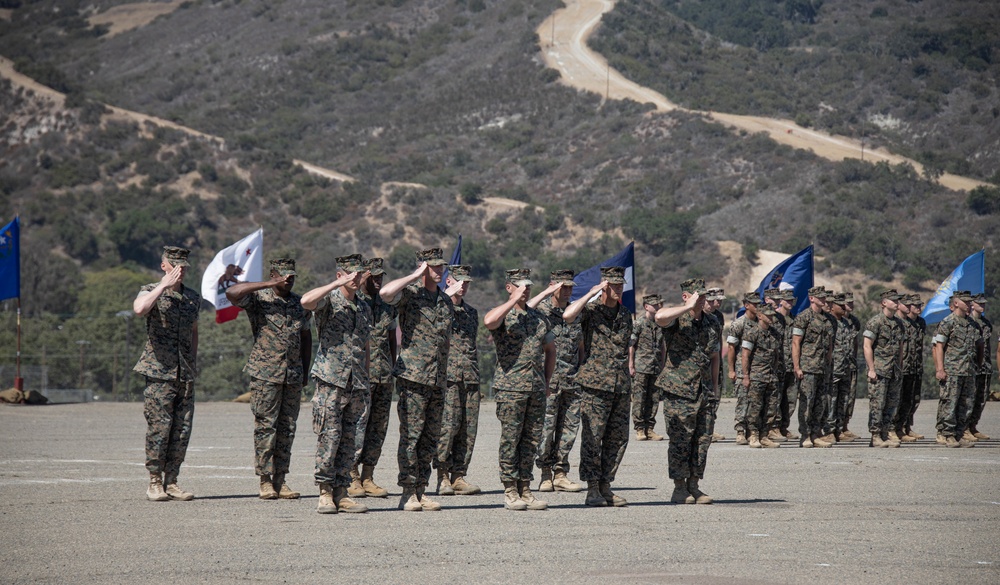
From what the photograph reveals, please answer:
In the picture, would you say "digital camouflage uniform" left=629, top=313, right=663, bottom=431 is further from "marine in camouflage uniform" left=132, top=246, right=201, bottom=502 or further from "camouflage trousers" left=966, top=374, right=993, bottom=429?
"marine in camouflage uniform" left=132, top=246, right=201, bottom=502

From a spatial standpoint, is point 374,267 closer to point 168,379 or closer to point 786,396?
point 168,379

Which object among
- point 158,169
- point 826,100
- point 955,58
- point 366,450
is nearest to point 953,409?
point 366,450

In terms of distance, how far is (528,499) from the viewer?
11.8 m

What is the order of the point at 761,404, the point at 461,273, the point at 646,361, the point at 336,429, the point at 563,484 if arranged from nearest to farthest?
the point at 336,429
the point at 461,273
the point at 563,484
the point at 646,361
the point at 761,404

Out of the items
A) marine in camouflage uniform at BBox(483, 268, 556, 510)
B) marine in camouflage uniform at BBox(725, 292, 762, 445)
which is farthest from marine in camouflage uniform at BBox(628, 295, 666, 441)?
marine in camouflage uniform at BBox(483, 268, 556, 510)

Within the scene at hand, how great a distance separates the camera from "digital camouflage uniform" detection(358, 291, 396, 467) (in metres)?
12.1

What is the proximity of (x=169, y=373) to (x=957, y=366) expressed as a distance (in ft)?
38.9

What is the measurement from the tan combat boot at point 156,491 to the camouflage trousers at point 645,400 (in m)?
7.93

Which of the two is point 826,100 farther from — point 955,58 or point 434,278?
point 434,278

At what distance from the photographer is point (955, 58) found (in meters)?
115

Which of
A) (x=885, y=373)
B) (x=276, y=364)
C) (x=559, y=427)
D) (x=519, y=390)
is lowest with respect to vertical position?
(x=885, y=373)

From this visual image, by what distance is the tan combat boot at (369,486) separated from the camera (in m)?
12.6

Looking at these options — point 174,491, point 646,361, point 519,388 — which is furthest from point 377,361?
point 646,361

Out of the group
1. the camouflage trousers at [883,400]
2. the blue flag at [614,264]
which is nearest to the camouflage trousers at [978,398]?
the camouflage trousers at [883,400]
